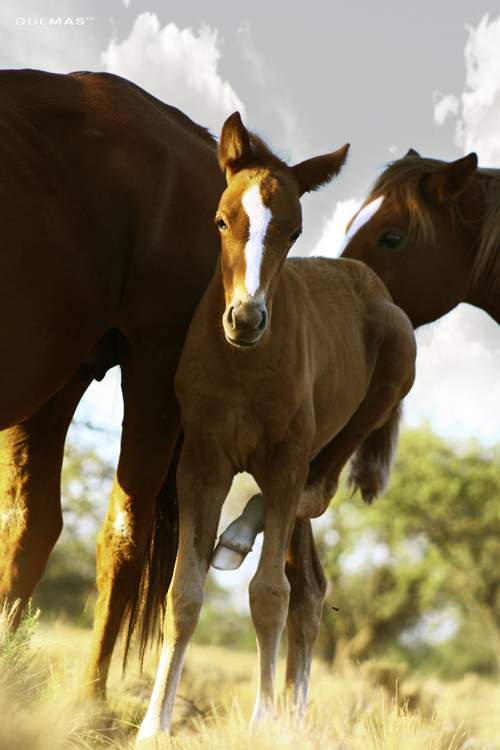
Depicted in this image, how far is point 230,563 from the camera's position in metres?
2.36

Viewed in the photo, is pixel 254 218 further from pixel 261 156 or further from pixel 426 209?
pixel 426 209

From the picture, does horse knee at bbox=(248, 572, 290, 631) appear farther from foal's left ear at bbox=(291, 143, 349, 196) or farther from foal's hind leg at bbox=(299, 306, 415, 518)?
foal's left ear at bbox=(291, 143, 349, 196)

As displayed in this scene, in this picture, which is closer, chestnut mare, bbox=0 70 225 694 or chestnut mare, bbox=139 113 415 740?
chestnut mare, bbox=139 113 415 740

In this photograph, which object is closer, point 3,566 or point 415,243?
point 3,566

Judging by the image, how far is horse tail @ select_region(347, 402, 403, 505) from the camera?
3572mm

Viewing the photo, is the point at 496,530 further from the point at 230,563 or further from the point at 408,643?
the point at 230,563

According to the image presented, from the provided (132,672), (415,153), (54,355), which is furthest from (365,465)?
(415,153)

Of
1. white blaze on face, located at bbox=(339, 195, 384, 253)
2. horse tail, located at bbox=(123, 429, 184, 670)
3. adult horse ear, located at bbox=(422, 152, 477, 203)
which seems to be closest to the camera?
horse tail, located at bbox=(123, 429, 184, 670)

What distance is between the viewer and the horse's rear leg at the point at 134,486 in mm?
3041

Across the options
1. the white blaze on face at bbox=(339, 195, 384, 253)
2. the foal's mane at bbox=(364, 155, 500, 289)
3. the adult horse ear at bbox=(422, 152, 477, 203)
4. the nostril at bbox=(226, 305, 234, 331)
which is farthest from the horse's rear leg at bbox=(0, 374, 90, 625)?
the adult horse ear at bbox=(422, 152, 477, 203)

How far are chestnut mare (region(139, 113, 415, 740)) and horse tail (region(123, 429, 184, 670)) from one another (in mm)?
790

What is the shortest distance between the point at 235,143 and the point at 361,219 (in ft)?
7.60

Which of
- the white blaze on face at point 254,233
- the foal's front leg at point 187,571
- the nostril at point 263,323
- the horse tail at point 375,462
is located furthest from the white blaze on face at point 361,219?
the nostril at point 263,323

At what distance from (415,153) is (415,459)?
13.1 metres
